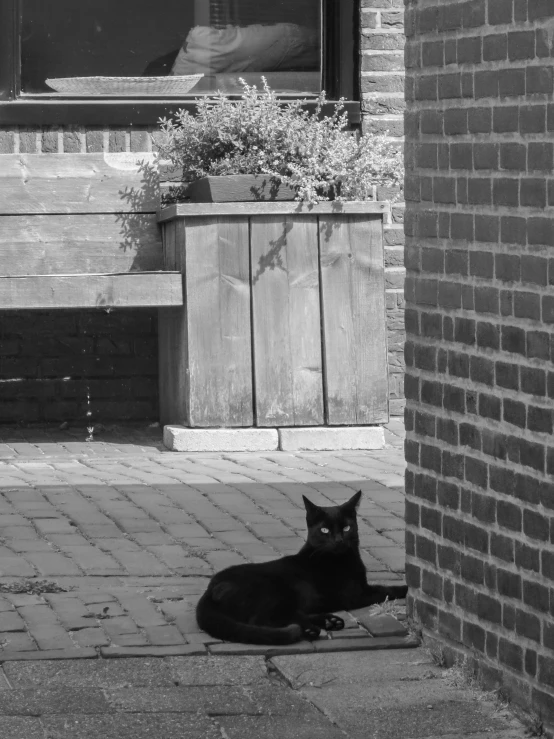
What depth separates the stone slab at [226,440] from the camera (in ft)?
24.0

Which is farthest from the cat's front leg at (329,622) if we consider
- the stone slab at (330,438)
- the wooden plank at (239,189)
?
the wooden plank at (239,189)

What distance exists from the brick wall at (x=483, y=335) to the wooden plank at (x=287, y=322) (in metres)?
3.03

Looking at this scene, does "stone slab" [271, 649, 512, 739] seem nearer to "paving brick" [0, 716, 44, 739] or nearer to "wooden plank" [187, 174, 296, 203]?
"paving brick" [0, 716, 44, 739]

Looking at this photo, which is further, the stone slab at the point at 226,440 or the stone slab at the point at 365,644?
the stone slab at the point at 226,440

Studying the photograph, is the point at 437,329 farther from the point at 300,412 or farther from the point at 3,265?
the point at 3,265

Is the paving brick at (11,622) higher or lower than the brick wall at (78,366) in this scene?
lower

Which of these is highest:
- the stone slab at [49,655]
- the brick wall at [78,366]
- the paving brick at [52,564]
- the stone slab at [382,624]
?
the brick wall at [78,366]

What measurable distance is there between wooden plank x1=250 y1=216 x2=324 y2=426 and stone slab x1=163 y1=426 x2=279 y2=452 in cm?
8

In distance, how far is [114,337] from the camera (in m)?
8.30

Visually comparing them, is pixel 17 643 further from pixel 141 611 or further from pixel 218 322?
pixel 218 322

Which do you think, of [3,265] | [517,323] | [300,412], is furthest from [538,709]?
[3,265]

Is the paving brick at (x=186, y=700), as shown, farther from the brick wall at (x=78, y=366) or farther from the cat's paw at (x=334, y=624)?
Answer: the brick wall at (x=78, y=366)

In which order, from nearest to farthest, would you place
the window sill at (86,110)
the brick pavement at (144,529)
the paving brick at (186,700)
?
the paving brick at (186,700) → the brick pavement at (144,529) → the window sill at (86,110)

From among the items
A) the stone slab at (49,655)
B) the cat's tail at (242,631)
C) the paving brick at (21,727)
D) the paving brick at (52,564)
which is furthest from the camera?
the paving brick at (52,564)
